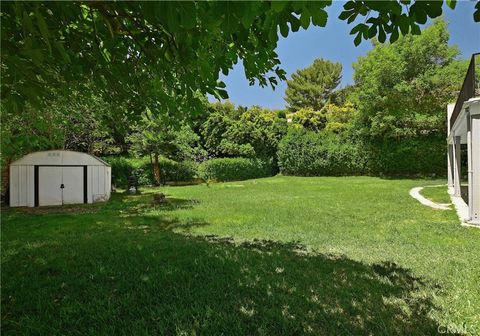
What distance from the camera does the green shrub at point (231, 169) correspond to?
2639cm

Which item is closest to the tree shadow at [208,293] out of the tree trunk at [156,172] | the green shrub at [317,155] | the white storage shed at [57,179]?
the white storage shed at [57,179]

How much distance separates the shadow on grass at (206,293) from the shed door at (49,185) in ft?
28.7

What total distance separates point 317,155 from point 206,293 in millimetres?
24812

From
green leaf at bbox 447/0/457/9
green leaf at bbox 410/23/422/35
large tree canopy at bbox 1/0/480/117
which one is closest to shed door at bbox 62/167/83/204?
large tree canopy at bbox 1/0/480/117

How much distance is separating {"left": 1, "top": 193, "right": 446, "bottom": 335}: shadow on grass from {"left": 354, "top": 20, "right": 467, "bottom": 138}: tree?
2097cm

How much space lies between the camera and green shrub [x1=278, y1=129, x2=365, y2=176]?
84.9 ft

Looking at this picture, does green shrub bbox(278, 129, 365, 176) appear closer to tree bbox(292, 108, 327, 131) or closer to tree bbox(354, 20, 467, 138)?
tree bbox(354, 20, 467, 138)

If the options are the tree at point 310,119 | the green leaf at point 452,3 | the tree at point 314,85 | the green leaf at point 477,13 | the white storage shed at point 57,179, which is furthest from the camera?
the tree at point 314,85

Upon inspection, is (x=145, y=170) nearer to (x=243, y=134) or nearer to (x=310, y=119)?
(x=243, y=134)

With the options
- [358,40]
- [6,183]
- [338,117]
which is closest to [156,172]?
[6,183]

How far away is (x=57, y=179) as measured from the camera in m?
13.8

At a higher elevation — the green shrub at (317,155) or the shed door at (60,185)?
the green shrub at (317,155)

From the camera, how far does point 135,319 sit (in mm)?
3111

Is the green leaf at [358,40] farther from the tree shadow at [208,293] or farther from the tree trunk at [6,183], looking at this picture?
the tree trunk at [6,183]
